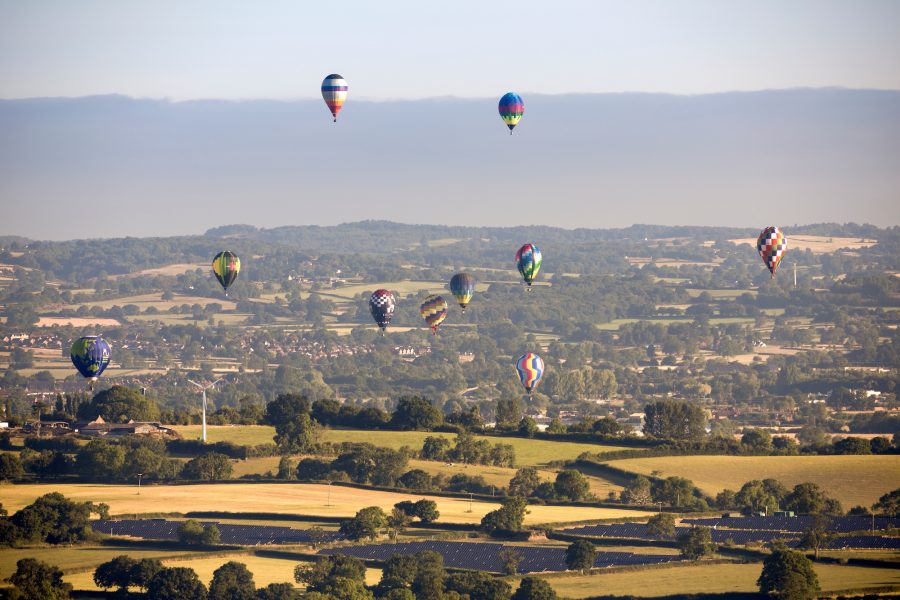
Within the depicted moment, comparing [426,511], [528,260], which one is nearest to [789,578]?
[426,511]

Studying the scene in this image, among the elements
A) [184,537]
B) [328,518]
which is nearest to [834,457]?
[328,518]

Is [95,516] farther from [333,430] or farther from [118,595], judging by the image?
[333,430]

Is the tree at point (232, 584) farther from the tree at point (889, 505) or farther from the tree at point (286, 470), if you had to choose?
the tree at point (889, 505)

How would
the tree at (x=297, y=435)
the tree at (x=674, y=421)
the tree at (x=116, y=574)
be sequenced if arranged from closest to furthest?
the tree at (x=116, y=574) → the tree at (x=297, y=435) → the tree at (x=674, y=421)

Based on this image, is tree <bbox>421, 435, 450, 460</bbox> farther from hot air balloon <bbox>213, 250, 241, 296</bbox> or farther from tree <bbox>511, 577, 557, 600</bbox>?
tree <bbox>511, 577, 557, 600</bbox>

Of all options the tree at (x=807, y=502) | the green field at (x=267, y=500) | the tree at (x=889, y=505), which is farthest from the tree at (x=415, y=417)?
the tree at (x=889, y=505)

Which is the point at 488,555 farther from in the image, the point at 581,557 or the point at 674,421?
the point at 674,421

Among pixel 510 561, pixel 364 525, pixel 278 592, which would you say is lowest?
pixel 278 592
